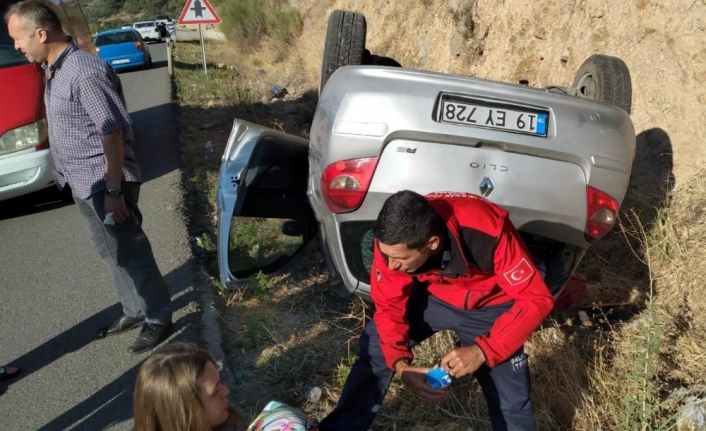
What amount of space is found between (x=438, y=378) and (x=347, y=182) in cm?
110

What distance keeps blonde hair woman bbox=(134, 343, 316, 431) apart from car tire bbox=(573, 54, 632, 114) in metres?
3.09

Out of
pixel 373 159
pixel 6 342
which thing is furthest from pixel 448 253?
pixel 6 342

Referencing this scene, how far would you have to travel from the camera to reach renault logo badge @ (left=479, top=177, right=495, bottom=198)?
2988 millimetres

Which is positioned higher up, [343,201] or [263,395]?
[343,201]

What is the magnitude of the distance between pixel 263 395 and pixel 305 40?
1479 centimetres

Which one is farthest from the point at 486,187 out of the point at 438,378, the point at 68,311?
the point at 68,311

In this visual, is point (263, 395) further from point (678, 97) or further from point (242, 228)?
point (678, 97)

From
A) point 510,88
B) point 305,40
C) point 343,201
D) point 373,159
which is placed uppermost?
point 510,88

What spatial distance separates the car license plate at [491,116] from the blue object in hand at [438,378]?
1.19 m

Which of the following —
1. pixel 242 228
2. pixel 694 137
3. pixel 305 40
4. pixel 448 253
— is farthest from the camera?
pixel 305 40

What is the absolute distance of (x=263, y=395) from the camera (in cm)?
341

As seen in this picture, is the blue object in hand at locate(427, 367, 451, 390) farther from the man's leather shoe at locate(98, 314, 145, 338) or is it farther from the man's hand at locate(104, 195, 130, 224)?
the man's leather shoe at locate(98, 314, 145, 338)

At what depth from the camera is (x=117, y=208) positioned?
361cm

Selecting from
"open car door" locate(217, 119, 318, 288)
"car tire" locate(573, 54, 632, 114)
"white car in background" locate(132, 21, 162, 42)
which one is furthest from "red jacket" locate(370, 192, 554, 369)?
"white car in background" locate(132, 21, 162, 42)
